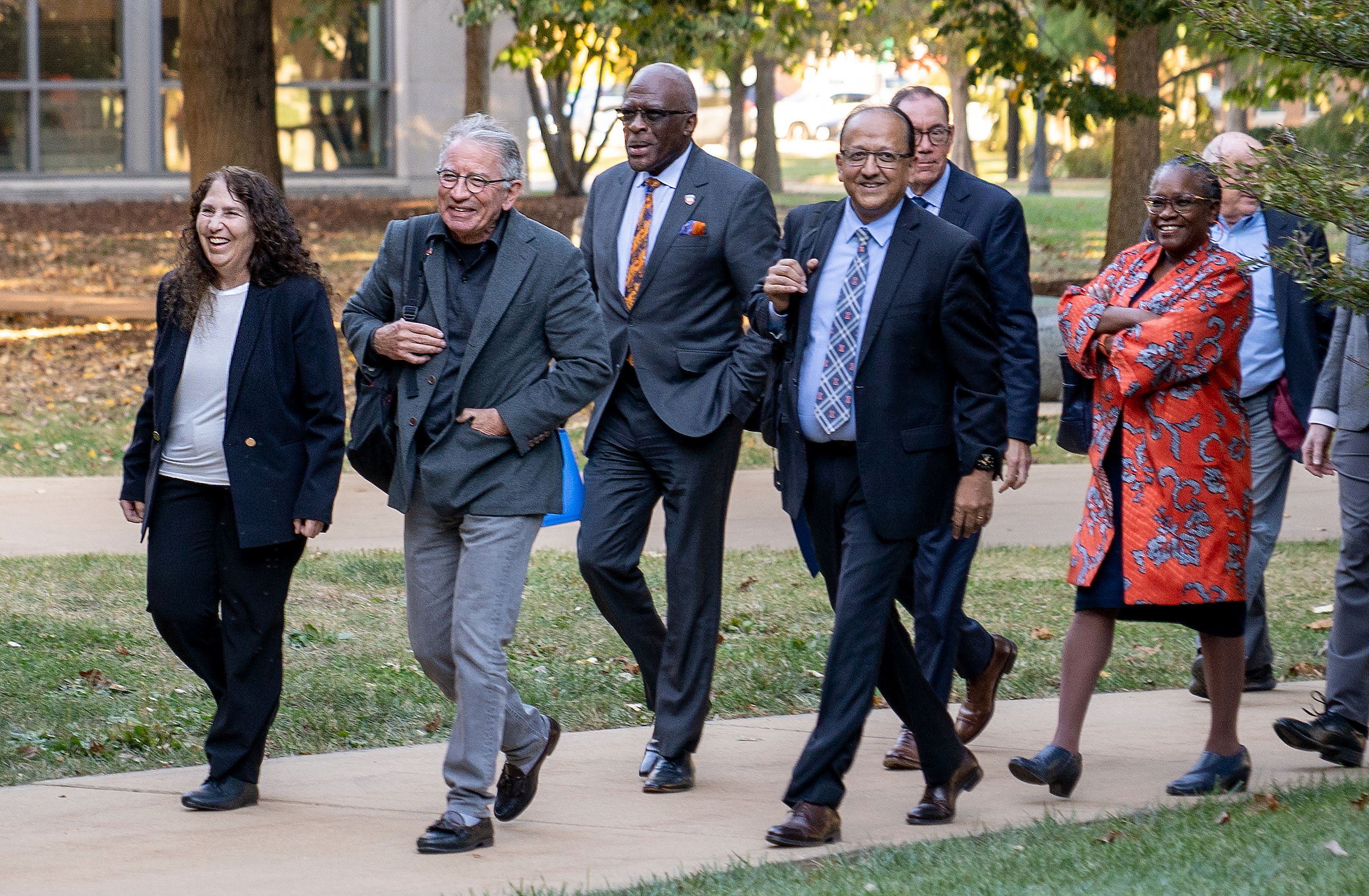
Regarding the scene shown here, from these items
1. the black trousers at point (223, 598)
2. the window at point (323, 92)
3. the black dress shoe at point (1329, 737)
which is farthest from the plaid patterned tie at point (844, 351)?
the window at point (323, 92)

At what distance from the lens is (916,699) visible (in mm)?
4934

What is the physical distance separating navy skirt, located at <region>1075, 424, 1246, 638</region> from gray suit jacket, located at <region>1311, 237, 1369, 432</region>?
0.95 m

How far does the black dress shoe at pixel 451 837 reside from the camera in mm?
4699

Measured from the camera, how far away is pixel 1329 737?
5.55 meters

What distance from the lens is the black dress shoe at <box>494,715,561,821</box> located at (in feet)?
16.5

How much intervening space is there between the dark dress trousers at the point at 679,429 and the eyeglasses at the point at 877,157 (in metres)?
0.74

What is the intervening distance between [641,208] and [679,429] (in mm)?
814

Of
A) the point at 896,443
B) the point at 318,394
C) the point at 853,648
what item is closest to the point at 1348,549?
the point at 896,443

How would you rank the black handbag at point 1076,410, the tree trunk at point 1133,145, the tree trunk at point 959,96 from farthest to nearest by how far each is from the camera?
the tree trunk at point 959,96 < the tree trunk at point 1133,145 < the black handbag at point 1076,410

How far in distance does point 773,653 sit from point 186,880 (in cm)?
324

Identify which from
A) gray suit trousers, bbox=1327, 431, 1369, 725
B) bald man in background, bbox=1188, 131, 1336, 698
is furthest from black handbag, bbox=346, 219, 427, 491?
gray suit trousers, bbox=1327, 431, 1369, 725

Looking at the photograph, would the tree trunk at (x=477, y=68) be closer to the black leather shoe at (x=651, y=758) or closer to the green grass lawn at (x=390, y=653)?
the green grass lawn at (x=390, y=653)

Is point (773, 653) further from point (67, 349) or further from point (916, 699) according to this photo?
point (67, 349)

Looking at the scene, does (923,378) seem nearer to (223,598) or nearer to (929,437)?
(929,437)
